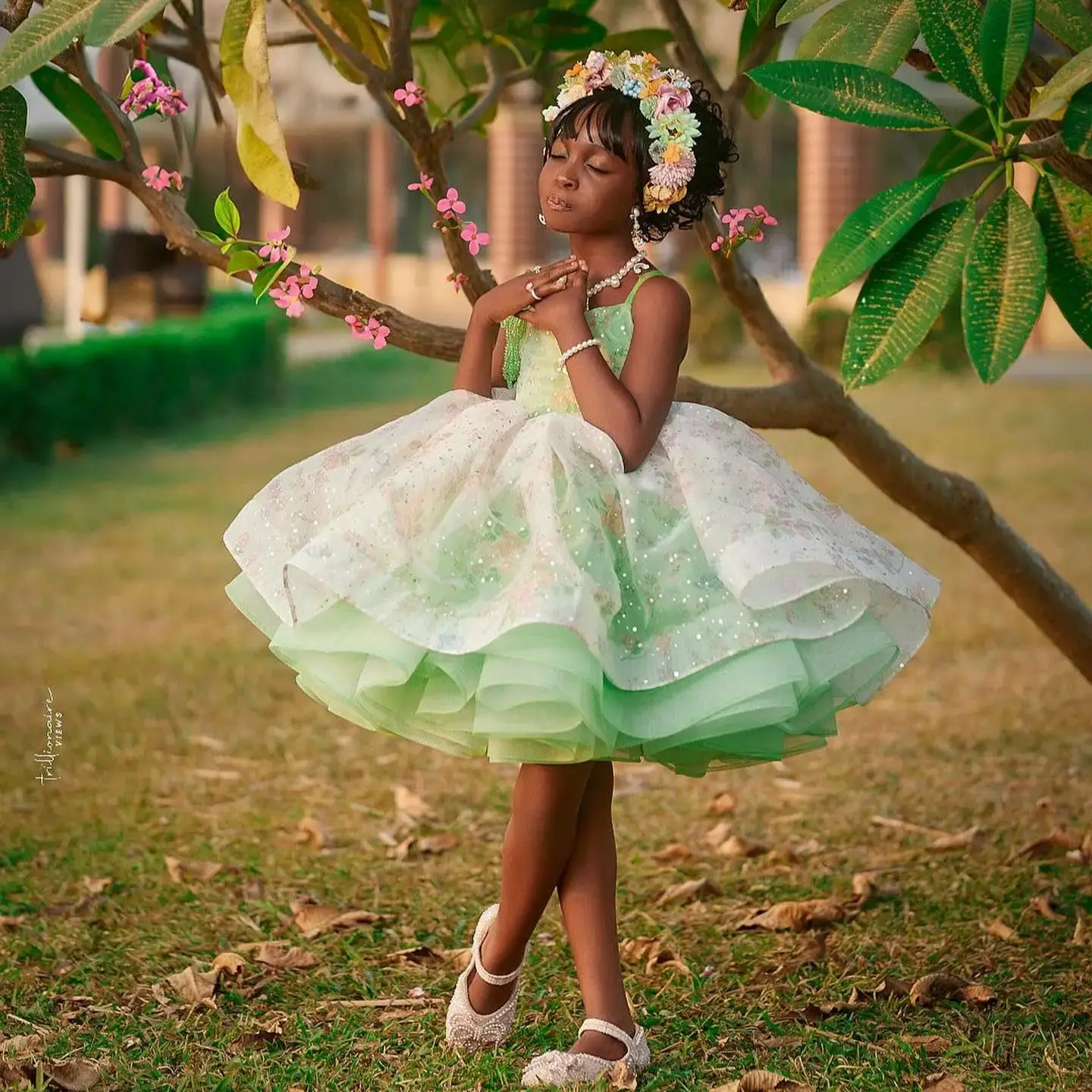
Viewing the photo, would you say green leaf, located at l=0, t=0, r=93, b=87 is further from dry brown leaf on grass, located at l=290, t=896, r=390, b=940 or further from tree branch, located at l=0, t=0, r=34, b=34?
dry brown leaf on grass, located at l=290, t=896, r=390, b=940

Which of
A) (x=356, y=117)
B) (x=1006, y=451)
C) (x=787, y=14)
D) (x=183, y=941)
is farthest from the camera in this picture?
(x=356, y=117)

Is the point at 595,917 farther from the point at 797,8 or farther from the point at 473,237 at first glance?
the point at 797,8

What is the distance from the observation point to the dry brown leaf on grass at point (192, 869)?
3324mm

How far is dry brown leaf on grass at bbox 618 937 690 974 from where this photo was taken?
2826mm

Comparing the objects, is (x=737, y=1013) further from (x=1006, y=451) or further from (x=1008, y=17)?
(x=1006, y=451)

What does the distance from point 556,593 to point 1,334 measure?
8.94 m

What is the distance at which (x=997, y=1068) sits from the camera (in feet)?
7.70

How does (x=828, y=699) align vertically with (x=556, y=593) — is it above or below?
below

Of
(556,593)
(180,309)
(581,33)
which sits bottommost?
(180,309)

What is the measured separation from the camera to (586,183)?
2266 mm

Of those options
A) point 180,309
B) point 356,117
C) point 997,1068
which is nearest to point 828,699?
point 997,1068

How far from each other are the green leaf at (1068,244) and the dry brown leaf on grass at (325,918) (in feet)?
5.70

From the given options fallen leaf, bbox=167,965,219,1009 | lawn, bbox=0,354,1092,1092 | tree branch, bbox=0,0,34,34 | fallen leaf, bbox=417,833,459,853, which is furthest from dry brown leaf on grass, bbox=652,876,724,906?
tree branch, bbox=0,0,34,34

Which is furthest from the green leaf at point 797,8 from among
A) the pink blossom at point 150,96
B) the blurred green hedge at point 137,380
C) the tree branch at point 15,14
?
the blurred green hedge at point 137,380
